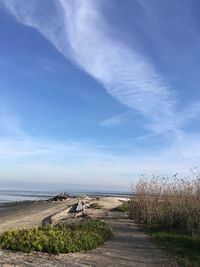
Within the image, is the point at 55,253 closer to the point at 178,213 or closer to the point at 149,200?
the point at 178,213

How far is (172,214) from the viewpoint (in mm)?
21109

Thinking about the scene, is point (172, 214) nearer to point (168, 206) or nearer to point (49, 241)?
point (168, 206)

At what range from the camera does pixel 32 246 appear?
12.7 meters

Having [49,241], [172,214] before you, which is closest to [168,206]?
[172,214]

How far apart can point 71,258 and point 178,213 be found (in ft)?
30.1

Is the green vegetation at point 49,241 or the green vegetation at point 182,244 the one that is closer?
the green vegetation at point 49,241

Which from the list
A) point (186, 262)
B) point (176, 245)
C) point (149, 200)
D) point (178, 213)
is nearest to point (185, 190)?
point (178, 213)

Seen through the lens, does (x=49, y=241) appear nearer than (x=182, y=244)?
Yes

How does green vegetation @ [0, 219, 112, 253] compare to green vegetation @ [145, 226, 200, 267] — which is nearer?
green vegetation @ [0, 219, 112, 253]

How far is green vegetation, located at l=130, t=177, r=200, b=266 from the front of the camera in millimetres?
15906

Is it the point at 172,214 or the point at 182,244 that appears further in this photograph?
the point at 172,214

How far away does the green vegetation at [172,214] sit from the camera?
15.9 m

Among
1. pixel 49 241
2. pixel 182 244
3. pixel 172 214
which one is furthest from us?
pixel 172 214

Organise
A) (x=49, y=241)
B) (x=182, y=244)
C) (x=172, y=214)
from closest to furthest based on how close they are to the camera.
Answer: (x=49, y=241) → (x=182, y=244) → (x=172, y=214)
